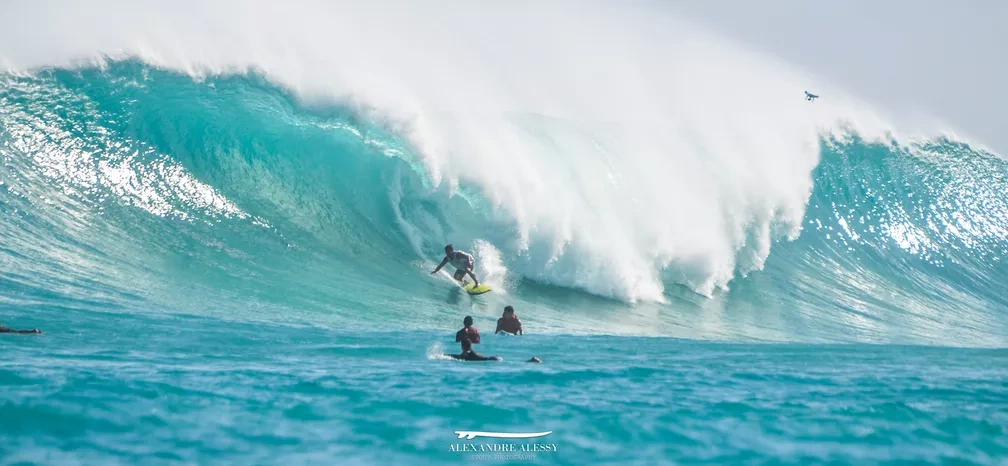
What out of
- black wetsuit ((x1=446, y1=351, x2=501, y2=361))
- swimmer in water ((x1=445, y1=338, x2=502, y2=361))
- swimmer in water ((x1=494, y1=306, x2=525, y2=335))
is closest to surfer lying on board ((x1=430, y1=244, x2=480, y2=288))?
swimmer in water ((x1=494, y1=306, x2=525, y2=335))

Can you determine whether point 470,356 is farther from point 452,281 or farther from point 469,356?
point 452,281

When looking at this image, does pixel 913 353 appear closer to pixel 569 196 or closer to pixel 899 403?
pixel 899 403

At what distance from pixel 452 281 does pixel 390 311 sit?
92.4 inches

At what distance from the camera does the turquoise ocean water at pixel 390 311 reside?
605 centimetres

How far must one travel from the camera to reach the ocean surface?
20.3ft

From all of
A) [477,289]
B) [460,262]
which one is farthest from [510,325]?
[460,262]

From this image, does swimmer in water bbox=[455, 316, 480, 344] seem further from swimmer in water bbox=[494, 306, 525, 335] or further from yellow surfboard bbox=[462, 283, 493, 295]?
yellow surfboard bbox=[462, 283, 493, 295]

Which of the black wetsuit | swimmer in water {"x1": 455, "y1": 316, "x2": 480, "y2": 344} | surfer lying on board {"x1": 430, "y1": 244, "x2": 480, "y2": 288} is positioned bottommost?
the black wetsuit

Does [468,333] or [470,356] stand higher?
[468,333]

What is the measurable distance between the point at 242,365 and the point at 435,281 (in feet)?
21.7

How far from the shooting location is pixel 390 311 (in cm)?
1237

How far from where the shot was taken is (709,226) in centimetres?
1852

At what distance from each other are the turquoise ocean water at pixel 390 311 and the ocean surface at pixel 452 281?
0.05 meters

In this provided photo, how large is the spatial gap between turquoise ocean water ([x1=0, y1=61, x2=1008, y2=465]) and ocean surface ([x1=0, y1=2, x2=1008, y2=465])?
0.15ft
